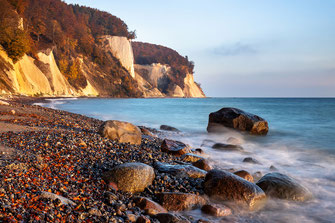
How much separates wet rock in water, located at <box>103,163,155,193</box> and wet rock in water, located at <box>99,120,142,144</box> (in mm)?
2485

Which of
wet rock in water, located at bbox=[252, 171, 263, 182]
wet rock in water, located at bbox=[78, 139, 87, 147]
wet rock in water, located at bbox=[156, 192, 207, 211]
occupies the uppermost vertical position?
wet rock in water, located at bbox=[78, 139, 87, 147]

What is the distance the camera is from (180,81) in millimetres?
104688

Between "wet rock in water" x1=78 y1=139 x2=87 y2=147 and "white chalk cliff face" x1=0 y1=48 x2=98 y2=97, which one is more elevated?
"white chalk cliff face" x1=0 y1=48 x2=98 y2=97

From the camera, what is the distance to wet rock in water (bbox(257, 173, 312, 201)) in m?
4.82

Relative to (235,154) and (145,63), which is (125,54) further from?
(235,154)

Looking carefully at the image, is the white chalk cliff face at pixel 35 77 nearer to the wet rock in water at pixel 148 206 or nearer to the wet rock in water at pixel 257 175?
the wet rock in water at pixel 257 175

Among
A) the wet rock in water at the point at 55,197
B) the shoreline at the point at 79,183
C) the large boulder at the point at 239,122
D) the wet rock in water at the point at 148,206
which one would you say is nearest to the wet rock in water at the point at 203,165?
the shoreline at the point at 79,183

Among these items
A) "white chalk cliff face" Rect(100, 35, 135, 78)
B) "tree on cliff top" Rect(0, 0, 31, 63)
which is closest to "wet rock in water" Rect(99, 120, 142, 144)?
"tree on cliff top" Rect(0, 0, 31, 63)

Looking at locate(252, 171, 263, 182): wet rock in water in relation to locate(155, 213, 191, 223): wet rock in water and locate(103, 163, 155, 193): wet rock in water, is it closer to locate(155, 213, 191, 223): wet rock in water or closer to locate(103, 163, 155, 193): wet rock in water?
locate(103, 163, 155, 193): wet rock in water

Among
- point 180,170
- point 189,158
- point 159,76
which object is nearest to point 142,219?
point 180,170

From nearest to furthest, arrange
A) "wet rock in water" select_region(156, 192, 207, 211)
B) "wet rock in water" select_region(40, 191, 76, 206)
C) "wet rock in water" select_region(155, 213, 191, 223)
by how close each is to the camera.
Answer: "wet rock in water" select_region(40, 191, 76, 206)
"wet rock in water" select_region(155, 213, 191, 223)
"wet rock in water" select_region(156, 192, 207, 211)

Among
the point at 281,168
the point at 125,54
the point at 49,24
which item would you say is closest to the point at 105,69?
the point at 125,54

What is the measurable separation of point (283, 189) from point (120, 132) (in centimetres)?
402

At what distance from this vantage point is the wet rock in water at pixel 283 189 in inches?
190
